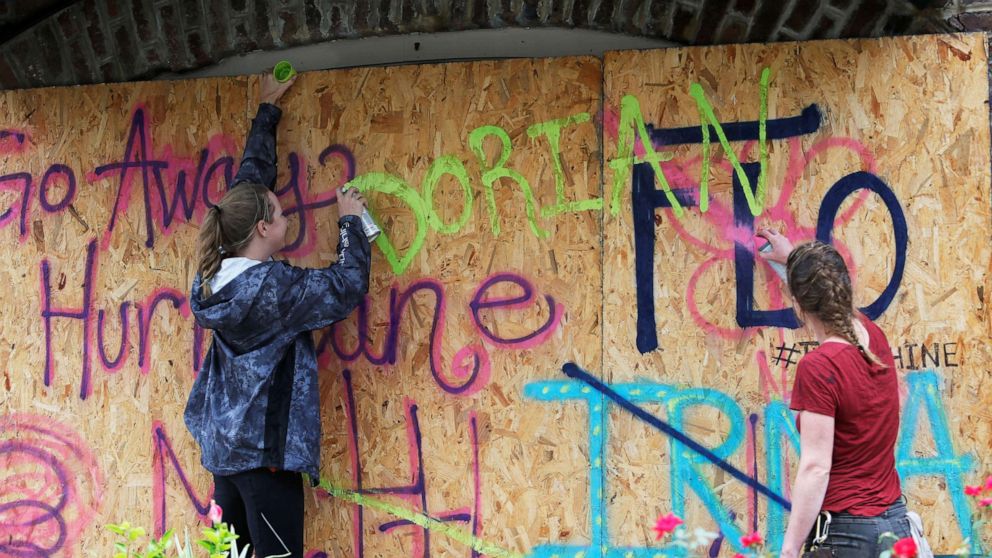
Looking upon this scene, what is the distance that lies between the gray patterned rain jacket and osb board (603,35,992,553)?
107 centimetres

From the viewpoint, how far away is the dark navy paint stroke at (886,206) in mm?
3838

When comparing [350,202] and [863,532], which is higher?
[350,202]

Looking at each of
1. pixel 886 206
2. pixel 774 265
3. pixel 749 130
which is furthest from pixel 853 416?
pixel 749 130

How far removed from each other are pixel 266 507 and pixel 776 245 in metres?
2.11

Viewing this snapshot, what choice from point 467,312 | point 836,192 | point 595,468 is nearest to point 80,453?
point 467,312

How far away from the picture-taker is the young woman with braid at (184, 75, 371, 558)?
3.69 m

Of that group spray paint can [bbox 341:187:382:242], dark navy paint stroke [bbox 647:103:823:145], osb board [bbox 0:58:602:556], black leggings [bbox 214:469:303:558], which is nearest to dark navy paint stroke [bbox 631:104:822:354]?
dark navy paint stroke [bbox 647:103:823:145]

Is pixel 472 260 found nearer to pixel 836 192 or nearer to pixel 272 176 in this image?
pixel 272 176

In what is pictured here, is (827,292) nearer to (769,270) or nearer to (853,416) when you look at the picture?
(853,416)

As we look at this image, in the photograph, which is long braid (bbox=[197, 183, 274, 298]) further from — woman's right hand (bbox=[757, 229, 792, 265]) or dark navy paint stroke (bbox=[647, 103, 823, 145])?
woman's right hand (bbox=[757, 229, 792, 265])

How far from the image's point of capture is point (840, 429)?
2932 millimetres

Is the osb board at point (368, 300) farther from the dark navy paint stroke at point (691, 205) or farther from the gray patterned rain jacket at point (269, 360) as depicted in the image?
the gray patterned rain jacket at point (269, 360)

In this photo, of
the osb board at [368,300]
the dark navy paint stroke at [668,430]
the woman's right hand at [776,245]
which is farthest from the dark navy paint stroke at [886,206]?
the osb board at [368,300]

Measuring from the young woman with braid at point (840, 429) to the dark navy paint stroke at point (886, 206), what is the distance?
89cm
